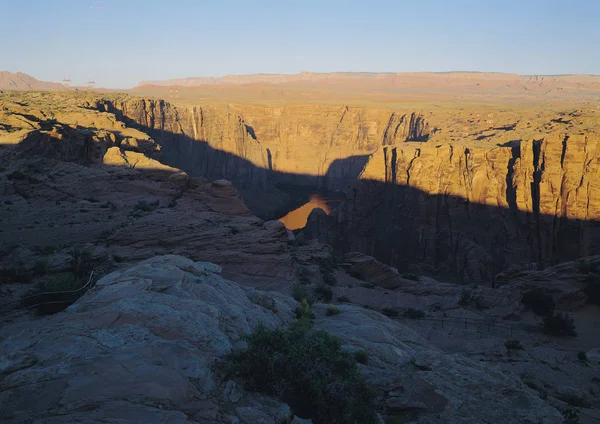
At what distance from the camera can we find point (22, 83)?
7032 inches

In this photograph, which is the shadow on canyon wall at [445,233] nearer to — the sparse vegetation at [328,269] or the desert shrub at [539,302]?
the sparse vegetation at [328,269]

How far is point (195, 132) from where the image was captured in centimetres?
7600

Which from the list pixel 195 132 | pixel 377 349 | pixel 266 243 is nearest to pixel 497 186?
pixel 266 243

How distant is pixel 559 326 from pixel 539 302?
230 cm

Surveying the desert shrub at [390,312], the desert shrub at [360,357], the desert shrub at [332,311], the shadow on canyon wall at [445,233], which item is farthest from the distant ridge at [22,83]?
the desert shrub at [360,357]

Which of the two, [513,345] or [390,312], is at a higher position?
[513,345]

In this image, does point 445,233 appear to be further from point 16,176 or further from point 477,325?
point 16,176

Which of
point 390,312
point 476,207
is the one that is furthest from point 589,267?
point 476,207

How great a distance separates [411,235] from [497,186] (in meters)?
8.46

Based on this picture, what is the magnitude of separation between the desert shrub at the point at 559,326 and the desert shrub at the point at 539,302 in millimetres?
1053

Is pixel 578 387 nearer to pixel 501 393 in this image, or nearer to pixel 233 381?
pixel 501 393

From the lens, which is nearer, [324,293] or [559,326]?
[559,326]

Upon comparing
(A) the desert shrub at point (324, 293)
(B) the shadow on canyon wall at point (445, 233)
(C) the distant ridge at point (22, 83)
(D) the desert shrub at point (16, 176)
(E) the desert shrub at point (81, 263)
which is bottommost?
(B) the shadow on canyon wall at point (445, 233)

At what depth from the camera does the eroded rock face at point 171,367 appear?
18.6 feet
